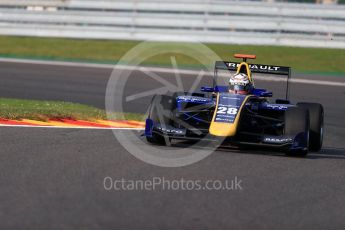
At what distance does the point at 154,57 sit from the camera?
2333 cm

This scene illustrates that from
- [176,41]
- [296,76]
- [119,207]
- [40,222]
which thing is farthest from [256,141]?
[176,41]

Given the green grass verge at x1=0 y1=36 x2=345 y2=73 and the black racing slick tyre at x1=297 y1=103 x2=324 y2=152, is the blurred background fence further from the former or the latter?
the black racing slick tyre at x1=297 y1=103 x2=324 y2=152

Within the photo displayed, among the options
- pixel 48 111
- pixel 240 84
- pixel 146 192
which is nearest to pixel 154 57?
pixel 48 111

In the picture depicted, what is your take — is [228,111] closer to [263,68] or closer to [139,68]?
[263,68]

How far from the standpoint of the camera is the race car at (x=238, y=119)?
994 centimetres

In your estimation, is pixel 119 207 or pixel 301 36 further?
pixel 301 36

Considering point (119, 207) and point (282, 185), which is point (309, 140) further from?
point (119, 207)

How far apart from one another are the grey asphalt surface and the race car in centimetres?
21

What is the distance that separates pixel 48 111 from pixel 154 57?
1089 centimetres

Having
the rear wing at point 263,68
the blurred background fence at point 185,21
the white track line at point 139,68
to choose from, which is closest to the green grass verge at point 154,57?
the blurred background fence at point 185,21

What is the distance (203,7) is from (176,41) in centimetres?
131

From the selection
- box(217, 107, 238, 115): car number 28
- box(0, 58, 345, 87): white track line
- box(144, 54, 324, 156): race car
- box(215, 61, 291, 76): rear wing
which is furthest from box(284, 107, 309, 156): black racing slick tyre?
box(0, 58, 345, 87): white track line

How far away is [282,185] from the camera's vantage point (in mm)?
8023

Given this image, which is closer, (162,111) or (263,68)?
(162,111)
